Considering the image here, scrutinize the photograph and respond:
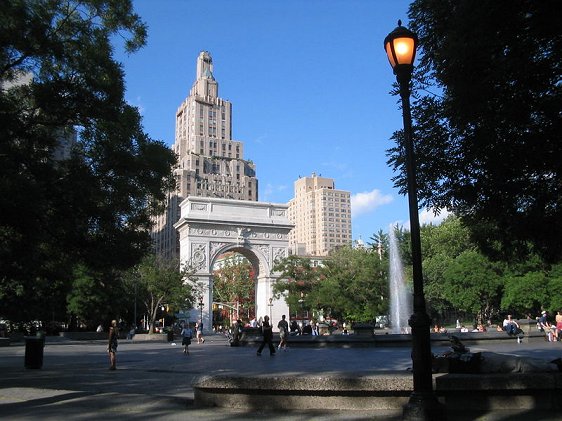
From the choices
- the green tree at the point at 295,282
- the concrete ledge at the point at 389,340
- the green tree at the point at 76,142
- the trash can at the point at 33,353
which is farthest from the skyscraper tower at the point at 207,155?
the green tree at the point at 76,142

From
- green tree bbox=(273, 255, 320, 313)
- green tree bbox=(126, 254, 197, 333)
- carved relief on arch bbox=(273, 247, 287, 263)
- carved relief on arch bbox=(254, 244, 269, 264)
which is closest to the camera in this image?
green tree bbox=(126, 254, 197, 333)

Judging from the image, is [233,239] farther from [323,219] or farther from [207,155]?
[323,219]

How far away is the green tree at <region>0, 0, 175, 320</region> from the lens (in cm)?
1156

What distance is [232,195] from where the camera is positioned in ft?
415

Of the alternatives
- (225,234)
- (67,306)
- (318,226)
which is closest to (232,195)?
(318,226)

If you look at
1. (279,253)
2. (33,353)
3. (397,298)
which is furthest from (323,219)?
(33,353)

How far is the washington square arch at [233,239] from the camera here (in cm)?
5241

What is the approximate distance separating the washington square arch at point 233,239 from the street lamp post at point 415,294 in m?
45.8

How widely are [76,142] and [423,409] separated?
11421 millimetres

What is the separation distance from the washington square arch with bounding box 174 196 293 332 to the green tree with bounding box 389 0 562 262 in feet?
139

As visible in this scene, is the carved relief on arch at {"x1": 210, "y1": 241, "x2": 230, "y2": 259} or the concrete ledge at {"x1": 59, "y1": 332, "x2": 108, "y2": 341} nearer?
the concrete ledge at {"x1": 59, "y1": 332, "x2": 108, "y2": 341}

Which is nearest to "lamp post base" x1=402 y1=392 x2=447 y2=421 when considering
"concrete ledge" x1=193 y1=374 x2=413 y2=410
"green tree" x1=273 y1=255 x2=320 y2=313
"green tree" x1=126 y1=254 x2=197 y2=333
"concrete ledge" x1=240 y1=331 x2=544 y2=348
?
"concrete ledge" x1=193 y1=374 x2=413 y2=410

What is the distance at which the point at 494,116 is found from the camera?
876cm

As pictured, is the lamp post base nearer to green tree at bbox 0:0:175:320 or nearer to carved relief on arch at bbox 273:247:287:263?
green tree at bbox 0:0:175:320
